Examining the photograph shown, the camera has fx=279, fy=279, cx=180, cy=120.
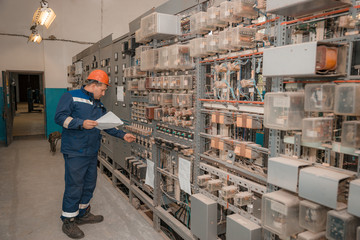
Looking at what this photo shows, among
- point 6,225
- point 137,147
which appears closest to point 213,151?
point 137,147

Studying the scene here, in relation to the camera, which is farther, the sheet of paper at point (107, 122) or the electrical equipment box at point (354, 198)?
the sheet of paper at point (107, 122)

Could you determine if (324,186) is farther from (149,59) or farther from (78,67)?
(78,67)

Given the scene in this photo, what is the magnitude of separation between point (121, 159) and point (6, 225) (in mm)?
1688

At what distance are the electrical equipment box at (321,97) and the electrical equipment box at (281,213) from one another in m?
0.55

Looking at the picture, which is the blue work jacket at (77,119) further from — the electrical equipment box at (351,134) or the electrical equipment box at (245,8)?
the electrical equipment box at (351,134)

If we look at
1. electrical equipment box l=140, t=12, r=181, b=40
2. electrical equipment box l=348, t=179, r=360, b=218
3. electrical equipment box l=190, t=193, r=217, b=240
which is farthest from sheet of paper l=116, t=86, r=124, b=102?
electrical equipment box l=348, t=179, r=360, b=218

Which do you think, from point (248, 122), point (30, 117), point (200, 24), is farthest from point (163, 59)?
point (30, 117)

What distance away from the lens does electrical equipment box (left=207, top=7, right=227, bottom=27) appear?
222 cm

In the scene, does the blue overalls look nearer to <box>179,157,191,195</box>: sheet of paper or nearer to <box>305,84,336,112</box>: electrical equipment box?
<box>179,157,191,195</box>: sheet of paper

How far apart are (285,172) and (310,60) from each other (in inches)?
26.0

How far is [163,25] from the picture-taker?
2.79 metres

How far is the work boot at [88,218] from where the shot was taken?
3318 millimetres

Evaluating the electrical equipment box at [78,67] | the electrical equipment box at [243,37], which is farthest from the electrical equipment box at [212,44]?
the electrical equipment box at [78,67]

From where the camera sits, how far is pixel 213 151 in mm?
2604
